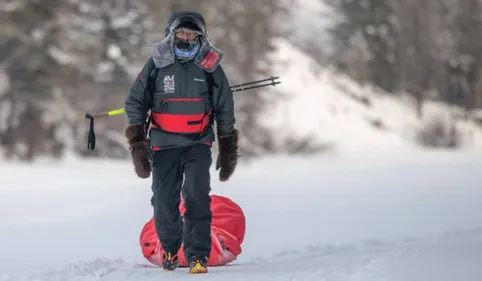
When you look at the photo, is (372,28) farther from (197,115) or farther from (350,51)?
(197,115)

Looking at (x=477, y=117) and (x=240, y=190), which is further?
(x=477, y=117)

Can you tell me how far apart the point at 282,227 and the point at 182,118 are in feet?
13.9

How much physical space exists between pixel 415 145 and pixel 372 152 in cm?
498

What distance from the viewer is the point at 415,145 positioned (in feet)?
136

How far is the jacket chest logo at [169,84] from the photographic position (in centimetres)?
573

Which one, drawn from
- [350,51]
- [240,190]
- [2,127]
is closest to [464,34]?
[350,51]

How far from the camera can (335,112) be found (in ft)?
135

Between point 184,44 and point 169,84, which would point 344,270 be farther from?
point 184,44

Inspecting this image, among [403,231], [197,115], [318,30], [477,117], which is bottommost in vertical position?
[403,231]

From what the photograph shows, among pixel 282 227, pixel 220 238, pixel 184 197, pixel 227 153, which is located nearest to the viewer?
pixel 184 197

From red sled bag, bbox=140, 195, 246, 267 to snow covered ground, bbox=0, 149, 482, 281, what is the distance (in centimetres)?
13

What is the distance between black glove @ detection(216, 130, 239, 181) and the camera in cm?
600

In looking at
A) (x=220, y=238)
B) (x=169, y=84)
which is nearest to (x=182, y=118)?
(x=169, y=84)

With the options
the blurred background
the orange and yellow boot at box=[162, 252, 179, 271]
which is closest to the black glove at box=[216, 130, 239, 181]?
the orange and yellow boot at box=[162, 252, 179, 271]
